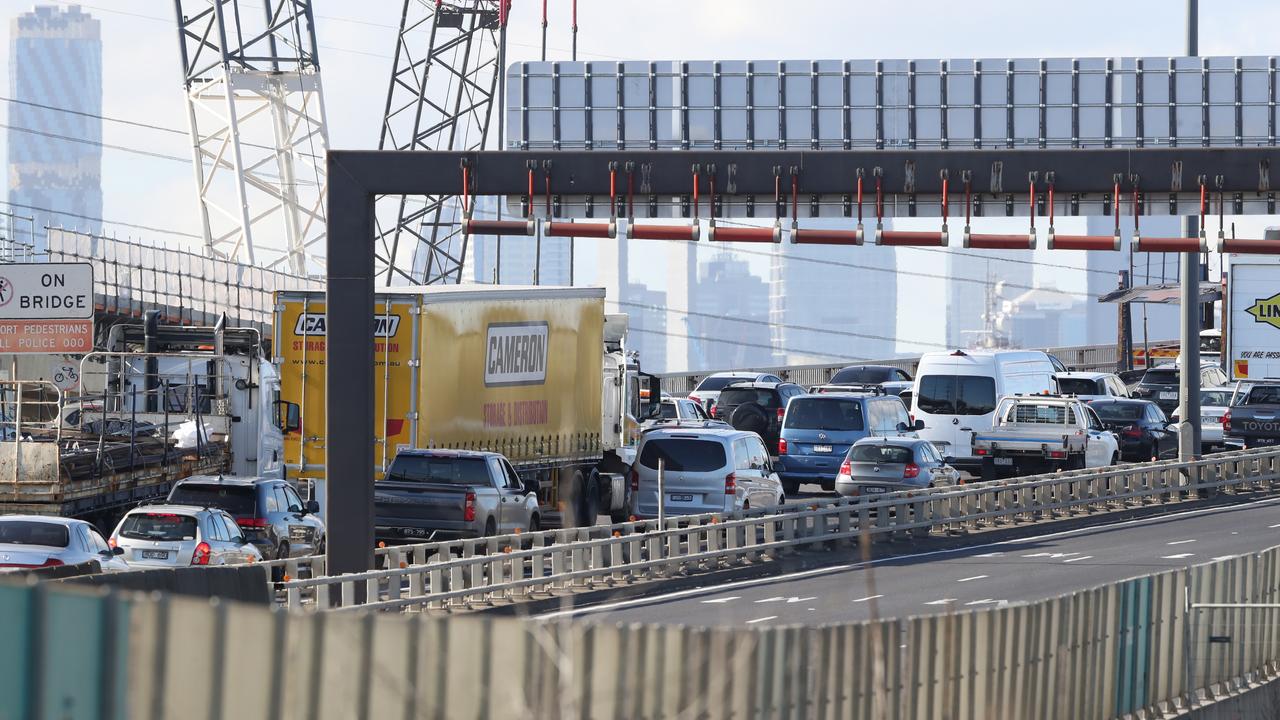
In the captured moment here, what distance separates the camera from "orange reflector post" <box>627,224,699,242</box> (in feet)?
75.9

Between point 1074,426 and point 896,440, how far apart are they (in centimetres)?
578

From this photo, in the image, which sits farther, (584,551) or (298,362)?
(298,362)

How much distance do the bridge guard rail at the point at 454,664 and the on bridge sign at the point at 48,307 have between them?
16894 mm

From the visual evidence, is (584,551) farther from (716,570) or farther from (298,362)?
(298,362)

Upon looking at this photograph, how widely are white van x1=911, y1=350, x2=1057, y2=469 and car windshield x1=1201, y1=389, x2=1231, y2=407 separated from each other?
9837 millimetres

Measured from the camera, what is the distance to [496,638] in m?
6.49

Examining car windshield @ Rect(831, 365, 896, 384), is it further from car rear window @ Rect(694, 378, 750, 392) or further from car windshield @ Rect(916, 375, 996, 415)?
car windshield @ Rect(916, 375, 996, 415)

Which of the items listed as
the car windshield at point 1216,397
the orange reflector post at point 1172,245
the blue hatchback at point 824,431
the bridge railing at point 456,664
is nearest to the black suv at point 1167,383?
the car windshield at point 1216,397

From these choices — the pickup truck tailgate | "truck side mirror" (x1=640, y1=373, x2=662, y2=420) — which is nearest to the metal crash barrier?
the pickup truck tailgate

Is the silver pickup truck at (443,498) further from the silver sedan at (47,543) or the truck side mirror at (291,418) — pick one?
the silver sedan at (47,543)

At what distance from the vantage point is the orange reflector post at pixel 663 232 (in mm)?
23141

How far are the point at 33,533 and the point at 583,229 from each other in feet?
24.6

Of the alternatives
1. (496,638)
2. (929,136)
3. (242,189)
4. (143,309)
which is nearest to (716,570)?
(929,136)

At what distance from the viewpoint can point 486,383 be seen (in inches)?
1156
